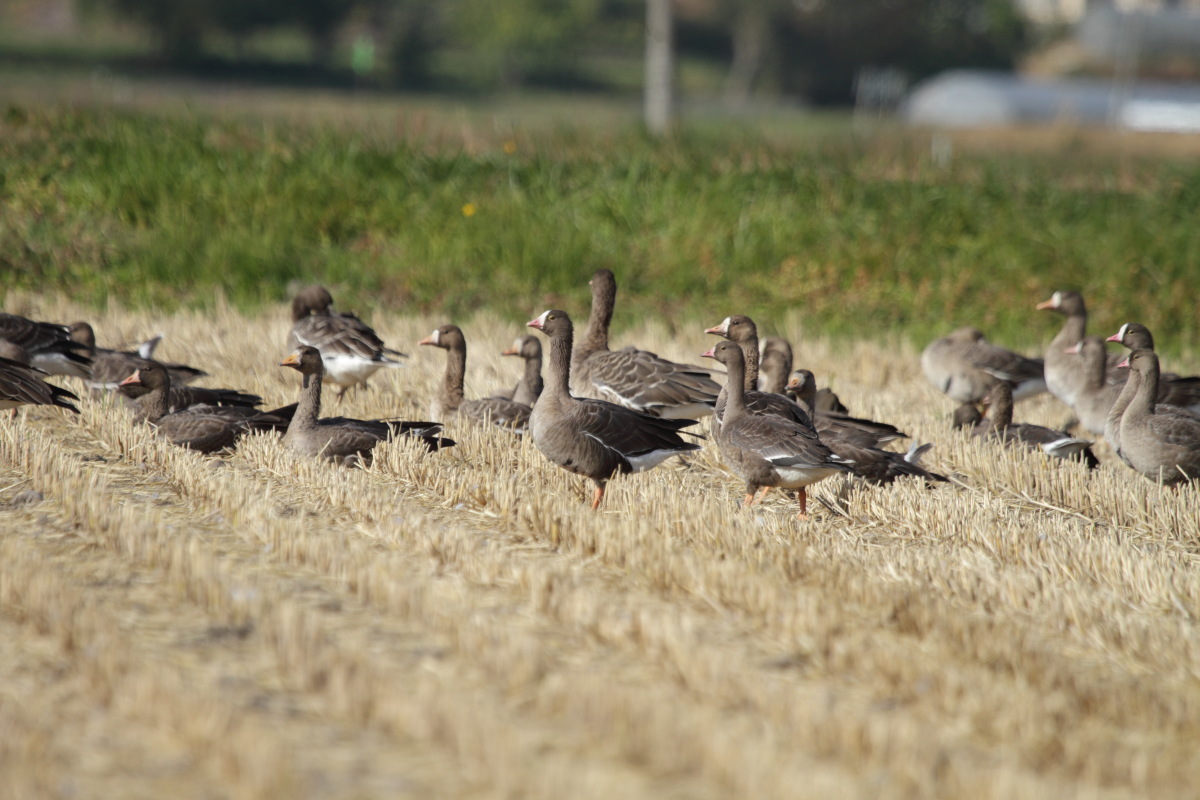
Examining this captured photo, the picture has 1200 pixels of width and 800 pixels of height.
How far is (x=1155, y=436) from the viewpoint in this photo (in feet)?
29.2

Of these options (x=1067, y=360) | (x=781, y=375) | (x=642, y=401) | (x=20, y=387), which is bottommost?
(x=20, y=387)

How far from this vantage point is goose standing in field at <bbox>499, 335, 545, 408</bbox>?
1048 centimetres

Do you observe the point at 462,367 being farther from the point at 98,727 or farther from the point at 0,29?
the point at 0,29

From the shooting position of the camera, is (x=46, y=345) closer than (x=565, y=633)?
No

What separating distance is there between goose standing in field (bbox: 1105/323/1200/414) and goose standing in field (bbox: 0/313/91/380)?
29.1ft

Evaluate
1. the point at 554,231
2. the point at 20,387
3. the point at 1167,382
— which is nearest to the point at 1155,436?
the point at 1167,382

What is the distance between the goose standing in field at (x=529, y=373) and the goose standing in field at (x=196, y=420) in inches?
86.2

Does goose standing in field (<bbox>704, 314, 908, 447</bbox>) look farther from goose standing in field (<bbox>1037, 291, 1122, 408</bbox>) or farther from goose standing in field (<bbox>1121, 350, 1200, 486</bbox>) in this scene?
goose standing in field (<bbox>1037, 291, 1122, 408</bbox>)

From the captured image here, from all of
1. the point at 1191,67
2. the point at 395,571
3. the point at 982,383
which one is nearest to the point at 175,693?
the point at 395,571

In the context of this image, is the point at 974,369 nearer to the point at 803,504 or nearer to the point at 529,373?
the point at 529,373

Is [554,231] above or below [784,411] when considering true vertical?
above

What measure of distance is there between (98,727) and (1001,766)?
10.5ft

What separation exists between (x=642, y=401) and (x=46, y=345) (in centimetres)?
510

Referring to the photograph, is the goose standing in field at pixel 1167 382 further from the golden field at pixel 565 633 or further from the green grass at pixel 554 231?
the green grass at pixel 554 231
